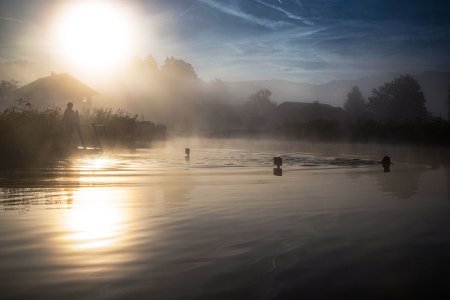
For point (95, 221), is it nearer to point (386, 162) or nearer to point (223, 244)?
point (223, 244)

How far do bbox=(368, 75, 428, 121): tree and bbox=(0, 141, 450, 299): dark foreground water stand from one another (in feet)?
343

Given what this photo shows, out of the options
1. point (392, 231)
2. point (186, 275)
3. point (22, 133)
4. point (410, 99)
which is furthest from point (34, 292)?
point (410, 99)

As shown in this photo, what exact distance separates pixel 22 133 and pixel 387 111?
346 feet

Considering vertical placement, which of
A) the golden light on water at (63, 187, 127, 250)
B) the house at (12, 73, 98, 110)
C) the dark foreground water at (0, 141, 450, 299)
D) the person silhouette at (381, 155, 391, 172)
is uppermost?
the house at (12, 73, 98, 110)

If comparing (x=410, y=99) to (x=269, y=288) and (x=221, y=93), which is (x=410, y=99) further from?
(x=269, y=288)

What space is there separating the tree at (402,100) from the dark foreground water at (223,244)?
4118 inches

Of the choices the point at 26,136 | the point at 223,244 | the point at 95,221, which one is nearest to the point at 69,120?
the point at 26,136

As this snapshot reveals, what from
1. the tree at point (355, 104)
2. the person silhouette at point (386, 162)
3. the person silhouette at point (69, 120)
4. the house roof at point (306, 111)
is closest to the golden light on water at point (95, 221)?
the person silhouette at point (386, 162)

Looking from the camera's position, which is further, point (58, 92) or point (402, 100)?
point (402, 100)

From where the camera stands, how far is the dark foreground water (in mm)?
3002

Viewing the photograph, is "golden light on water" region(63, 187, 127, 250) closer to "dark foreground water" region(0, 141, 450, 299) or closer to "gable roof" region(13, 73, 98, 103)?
"dark foreground water" region(0, 141, 450, 299)

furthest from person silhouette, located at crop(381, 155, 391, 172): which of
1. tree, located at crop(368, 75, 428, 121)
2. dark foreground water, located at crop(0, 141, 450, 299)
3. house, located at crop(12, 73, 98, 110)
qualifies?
tree, located at crop(368, 75, 428, 121)

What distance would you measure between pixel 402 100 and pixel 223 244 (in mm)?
112903

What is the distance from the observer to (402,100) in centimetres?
10869
